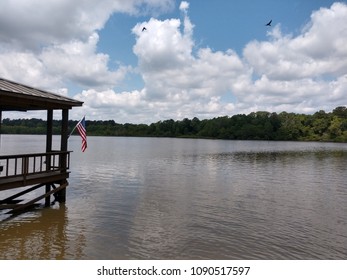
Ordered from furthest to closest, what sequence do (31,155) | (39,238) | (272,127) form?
(272,127) < (31,155) < (39,238)

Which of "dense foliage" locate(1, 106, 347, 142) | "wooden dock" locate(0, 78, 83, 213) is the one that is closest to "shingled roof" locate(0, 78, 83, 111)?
"wooden dock" locate(0, 78, 83, 213)

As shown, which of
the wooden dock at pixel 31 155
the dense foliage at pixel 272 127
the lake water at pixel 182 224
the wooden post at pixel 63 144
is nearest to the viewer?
the lake water at pixel 182 224

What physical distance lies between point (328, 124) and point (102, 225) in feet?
515

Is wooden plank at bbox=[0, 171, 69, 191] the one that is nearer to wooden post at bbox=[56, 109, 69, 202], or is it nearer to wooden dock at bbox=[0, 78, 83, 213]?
wooden dock at bbox=[0, 78, 83, 213]

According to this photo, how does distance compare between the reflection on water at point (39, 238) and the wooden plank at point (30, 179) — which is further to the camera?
the wooden plank at point (30, 179)

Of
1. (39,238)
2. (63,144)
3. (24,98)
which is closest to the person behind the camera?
(39,238)

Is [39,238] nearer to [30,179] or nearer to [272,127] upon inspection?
[30,179]

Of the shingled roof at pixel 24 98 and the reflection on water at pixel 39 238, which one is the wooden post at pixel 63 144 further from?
the reflection on water at pixel 39 238

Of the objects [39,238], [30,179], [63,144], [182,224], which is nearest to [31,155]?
[30,179]

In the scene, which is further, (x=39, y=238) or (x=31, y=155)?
(x=31, y=155)

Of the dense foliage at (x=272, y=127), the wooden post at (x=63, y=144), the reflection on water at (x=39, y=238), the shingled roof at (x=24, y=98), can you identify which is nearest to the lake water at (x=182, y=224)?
the reflection on water at (x=39, y=238)

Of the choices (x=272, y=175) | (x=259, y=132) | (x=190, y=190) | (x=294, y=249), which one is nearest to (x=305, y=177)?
(x=272, y=175)

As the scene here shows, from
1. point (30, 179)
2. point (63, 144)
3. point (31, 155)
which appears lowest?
point (30, 179)
